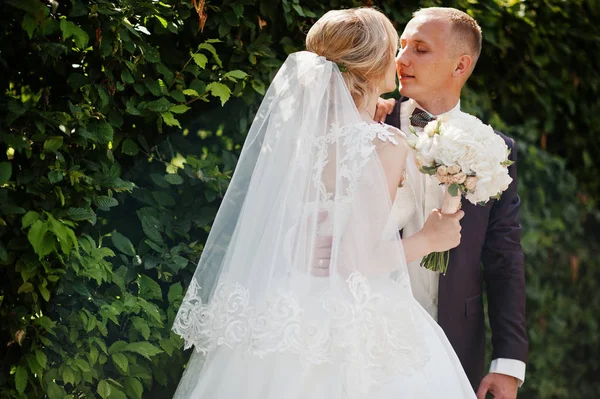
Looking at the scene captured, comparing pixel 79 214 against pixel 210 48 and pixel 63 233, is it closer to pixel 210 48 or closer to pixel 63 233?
pixel 63 233

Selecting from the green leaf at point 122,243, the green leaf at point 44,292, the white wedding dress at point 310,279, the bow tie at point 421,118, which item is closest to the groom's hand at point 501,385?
the white wedding dress at point 310,279

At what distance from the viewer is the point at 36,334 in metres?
2.73

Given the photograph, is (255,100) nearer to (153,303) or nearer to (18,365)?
(153,303)

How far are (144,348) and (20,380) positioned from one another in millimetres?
446

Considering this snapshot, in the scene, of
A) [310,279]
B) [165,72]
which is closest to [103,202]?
[165,72]

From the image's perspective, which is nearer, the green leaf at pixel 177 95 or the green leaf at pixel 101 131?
the green leaf at pixel 101 131

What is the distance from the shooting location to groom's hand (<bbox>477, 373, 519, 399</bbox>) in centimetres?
330

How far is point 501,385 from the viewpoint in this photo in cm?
331

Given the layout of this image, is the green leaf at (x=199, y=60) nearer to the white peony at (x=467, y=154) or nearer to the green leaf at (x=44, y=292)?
the white peony at (x=467, y=154)

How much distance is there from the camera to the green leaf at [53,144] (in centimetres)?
264

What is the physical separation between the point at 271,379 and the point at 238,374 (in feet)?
0.42

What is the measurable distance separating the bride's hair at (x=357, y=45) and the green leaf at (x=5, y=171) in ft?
3.75

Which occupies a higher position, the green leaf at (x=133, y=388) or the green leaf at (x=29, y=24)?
the green leaf at (x=29, y=24)

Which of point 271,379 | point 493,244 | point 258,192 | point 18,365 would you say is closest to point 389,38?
point 258,192
